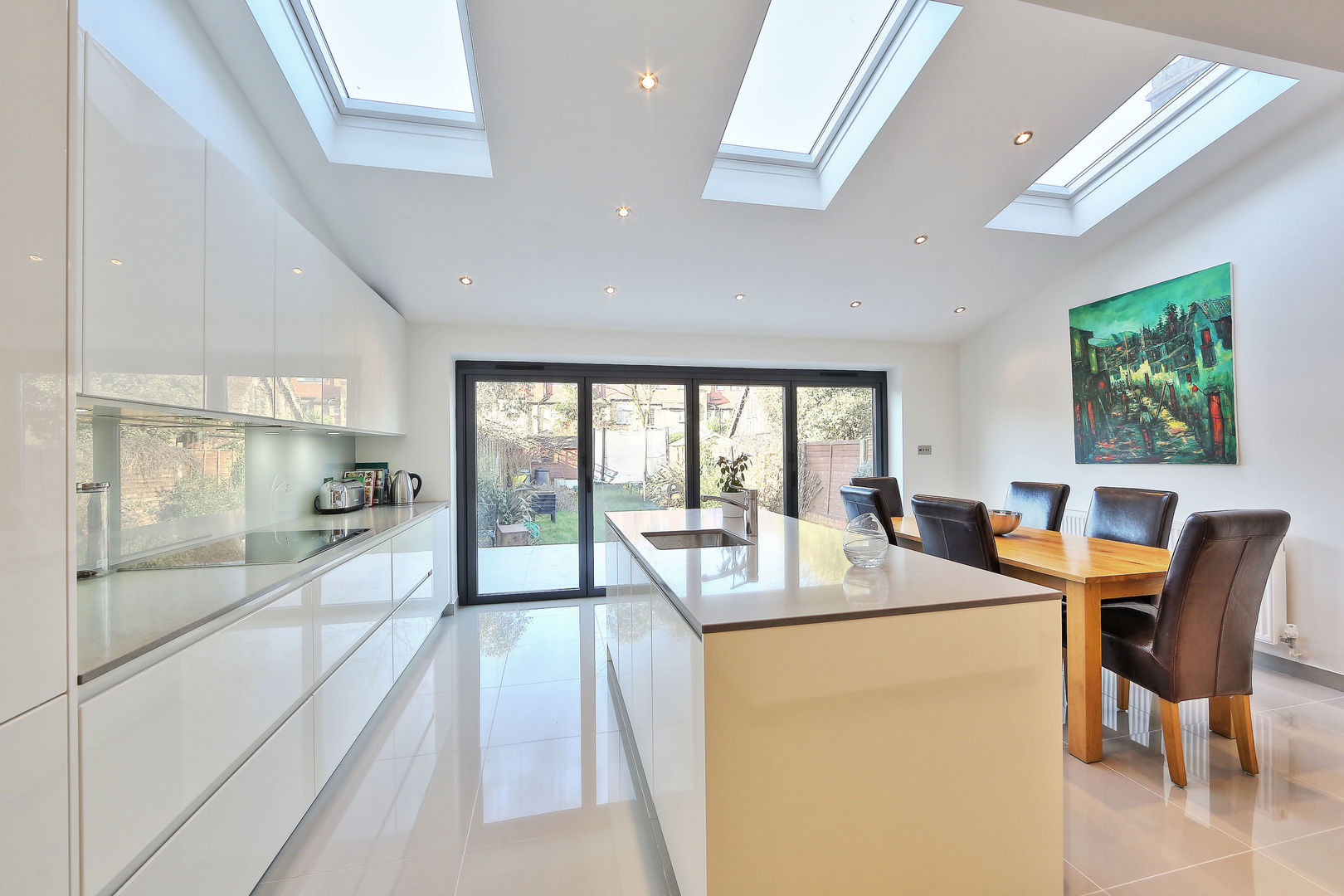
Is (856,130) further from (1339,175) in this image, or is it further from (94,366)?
(94,366)

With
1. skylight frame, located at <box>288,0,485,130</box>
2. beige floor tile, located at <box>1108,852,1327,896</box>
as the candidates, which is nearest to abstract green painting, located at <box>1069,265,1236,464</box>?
beige floor tile, located at <box>1108,852,1327,896</box>

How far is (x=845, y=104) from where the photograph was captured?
2660mm

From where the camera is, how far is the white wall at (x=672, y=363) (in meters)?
4.04

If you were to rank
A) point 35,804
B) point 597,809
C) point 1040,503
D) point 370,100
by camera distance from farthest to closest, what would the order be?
point 1040,503 → point 370,100 → point 597,809 → point 35,804

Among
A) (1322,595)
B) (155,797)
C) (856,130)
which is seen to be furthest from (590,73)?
(1322,595)

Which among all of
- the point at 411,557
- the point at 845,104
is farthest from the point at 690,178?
the point at 411,557

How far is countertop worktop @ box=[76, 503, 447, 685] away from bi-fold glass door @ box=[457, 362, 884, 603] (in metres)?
2.44

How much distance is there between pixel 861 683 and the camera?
1197mm

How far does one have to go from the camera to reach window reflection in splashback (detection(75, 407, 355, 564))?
170 centimetres

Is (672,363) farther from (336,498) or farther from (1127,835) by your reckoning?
(1127,835)

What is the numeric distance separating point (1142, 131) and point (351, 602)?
464 centimetres

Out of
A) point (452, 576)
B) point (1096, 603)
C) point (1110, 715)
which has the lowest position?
point (1110, 715)

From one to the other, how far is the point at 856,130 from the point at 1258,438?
8.91 ft

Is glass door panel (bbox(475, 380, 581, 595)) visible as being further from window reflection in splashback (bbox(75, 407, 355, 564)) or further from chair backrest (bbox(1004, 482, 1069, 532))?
chair backrest (bbox(1004, 482, 1069, 532))
